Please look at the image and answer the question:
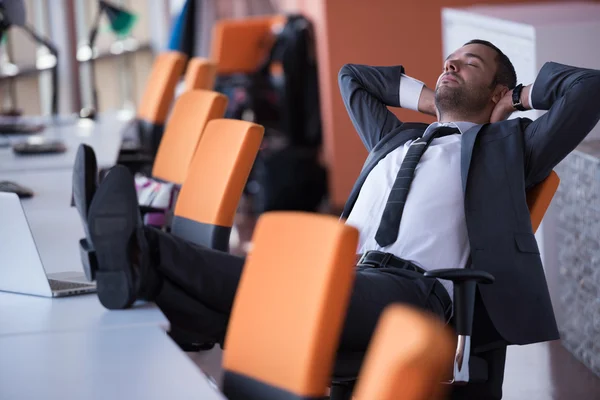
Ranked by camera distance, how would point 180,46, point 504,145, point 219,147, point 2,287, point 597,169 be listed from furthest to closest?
point 180,46
point 597,169
point 219,147
point 504,145
point 2,287

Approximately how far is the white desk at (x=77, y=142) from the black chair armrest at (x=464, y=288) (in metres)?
2.11

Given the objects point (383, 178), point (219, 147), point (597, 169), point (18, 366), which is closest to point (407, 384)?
point (18, 366)

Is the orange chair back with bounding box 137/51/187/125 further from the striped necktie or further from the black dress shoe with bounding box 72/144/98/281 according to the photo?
the black dress shoe with bounding box 72/144/98/281

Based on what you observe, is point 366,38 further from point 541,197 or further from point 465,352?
point 465,352

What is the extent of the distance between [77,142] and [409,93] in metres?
2.21

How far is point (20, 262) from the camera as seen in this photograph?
2365 millimetres

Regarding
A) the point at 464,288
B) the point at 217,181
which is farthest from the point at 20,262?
the point at 464,288

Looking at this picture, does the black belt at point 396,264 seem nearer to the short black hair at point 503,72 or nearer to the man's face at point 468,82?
the man's face at point 468,82

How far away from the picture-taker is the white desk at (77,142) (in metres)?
4.24

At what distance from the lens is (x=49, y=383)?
179cm

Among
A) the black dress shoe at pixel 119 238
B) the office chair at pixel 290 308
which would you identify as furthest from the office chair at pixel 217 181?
the office chair at pixel 290 308

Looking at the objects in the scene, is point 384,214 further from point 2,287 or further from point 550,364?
point 550,364

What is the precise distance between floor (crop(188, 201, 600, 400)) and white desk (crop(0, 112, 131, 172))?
0.99m

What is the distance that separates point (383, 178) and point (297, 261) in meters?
1.15
